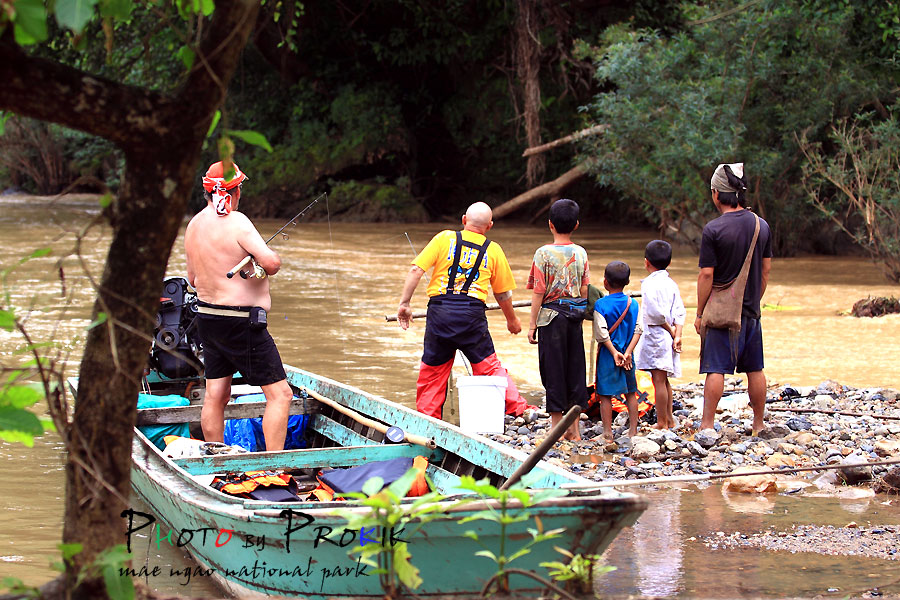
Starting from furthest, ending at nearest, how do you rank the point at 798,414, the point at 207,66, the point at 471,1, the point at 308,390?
1. the point at 471,1
2. the point at 798,414
3. the point at 308,390
4. the point at 207,66

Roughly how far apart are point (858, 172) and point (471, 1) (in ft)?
41.4

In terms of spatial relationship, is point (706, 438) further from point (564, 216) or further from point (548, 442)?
point (548, 442)

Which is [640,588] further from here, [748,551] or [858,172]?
[858,172]

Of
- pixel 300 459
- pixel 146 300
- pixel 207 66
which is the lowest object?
pixel 300 459

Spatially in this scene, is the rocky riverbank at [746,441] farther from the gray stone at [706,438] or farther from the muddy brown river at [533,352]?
the muddy brown river at [533,352]

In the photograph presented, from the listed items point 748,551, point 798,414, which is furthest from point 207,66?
point 798,414

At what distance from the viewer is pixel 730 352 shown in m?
6.63

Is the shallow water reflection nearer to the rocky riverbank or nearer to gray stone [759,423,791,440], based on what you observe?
the rocky riverbank

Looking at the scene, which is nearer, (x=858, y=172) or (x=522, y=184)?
(x=858, y=172)

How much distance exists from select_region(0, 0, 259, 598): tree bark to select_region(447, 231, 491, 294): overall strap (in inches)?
156

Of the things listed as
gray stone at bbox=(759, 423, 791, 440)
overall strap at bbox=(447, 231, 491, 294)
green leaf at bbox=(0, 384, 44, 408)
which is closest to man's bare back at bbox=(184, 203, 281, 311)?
overall strap at bbox=(447, 231, 491, 294)

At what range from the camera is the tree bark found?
2623mm

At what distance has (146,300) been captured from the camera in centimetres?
277

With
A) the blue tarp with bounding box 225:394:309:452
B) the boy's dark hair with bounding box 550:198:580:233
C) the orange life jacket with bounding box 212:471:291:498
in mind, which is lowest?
the blue tarp with bounding box 225:394:309:452
